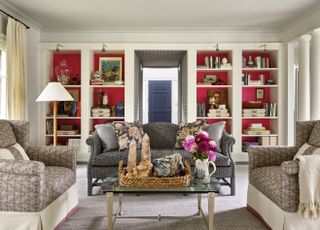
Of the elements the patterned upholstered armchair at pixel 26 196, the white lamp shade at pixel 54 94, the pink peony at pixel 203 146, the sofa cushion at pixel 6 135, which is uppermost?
the white lamp shade at pixel 54 94

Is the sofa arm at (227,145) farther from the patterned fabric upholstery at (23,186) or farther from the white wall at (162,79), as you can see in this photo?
the white wall at (162,79)

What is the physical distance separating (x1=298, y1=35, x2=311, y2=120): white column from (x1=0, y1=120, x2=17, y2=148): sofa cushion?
4.70 metres

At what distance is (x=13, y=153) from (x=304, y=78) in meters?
4.84

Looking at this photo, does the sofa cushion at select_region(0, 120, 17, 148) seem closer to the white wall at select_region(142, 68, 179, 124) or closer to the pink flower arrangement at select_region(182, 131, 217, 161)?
the pink flower arrangement at select_region(182, 131, 217, 161)

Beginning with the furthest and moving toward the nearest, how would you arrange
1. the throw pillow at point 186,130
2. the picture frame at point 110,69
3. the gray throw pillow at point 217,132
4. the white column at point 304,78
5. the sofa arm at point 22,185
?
the picture frame at point 110,69 → the white column at point 304,78 → the throw pillow at point 186,130 → the gray throw pillow at point 217,132 → the sofa arm at point 22,185

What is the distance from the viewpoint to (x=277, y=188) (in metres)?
2.77

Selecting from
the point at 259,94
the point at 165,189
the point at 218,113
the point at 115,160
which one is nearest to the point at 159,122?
the point at 115,160

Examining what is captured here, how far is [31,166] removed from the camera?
2555 mm

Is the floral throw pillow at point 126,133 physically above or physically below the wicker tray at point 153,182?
above

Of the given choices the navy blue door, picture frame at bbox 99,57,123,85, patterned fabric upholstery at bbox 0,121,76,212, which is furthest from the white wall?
patterned fabric upholstery at bbox 0,121,76,212

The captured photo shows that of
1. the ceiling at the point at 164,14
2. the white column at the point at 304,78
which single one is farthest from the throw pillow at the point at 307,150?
the white column at the point at 304,78

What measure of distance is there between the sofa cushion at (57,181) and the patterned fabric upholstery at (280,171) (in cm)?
187

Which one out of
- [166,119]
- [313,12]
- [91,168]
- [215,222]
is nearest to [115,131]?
[91,168]

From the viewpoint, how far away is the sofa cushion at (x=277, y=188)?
103 inches
